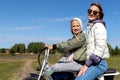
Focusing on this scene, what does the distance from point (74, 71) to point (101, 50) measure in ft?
2.03

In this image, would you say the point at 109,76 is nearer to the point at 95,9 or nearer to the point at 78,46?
the point at 78,46

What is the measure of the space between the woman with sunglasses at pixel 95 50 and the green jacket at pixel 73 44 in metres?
0.15

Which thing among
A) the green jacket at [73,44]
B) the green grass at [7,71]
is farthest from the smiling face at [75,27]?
the green grass at [7,71]

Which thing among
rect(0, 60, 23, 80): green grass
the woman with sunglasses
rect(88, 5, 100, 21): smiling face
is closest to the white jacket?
the woman with sunglasses

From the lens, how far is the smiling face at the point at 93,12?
6305 mm

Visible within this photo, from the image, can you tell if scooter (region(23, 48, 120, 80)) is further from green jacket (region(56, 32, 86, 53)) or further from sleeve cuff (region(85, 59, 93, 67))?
sleeve cuff (region(85, 59, 93, 67))

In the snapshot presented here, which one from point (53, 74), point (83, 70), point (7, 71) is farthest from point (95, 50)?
point (7, 71)

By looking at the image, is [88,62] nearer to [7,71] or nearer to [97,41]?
[97,41]

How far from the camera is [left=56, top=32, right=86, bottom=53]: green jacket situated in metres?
6.37

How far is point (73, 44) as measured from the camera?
20.9 ft

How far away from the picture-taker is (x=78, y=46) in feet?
21.0

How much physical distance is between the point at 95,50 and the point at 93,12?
63 cm

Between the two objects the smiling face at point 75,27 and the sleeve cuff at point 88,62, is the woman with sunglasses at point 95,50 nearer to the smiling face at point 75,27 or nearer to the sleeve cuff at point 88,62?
the sleeve cuff at point 88,62

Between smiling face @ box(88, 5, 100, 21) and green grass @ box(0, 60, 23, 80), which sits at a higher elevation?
smiling face @ box(88, 5, 100, 21)
